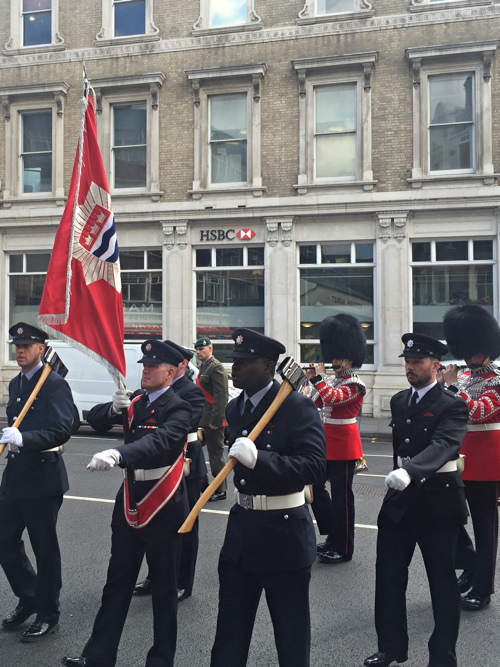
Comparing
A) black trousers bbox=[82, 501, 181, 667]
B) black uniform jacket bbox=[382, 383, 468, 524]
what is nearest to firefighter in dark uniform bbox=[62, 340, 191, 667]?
black trousers bbox=[82, 501, 181, 667]

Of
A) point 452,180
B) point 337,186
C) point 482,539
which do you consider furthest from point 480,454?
point 337,186

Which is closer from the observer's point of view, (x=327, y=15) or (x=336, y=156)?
(x=327, y=15)

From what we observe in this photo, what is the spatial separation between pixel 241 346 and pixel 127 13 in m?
17.2

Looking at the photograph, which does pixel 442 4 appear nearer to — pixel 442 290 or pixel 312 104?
pixel 312 104

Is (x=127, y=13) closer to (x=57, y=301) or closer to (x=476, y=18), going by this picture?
(x=476, y=18)

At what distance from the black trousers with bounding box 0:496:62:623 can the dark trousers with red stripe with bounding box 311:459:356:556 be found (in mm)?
2495

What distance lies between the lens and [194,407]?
16.5 feet

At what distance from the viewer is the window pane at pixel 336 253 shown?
1661cm

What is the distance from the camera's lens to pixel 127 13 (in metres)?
17.8

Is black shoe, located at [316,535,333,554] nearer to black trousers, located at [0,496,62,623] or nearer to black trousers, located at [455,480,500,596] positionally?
black trousers, located at [455,480,500,596]

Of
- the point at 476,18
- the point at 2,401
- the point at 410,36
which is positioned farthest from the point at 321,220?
the point at 2,401

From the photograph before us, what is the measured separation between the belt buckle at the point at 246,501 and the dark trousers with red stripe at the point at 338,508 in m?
2.62

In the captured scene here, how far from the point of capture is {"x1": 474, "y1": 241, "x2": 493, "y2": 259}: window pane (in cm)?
1580

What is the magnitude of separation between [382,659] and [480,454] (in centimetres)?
178
